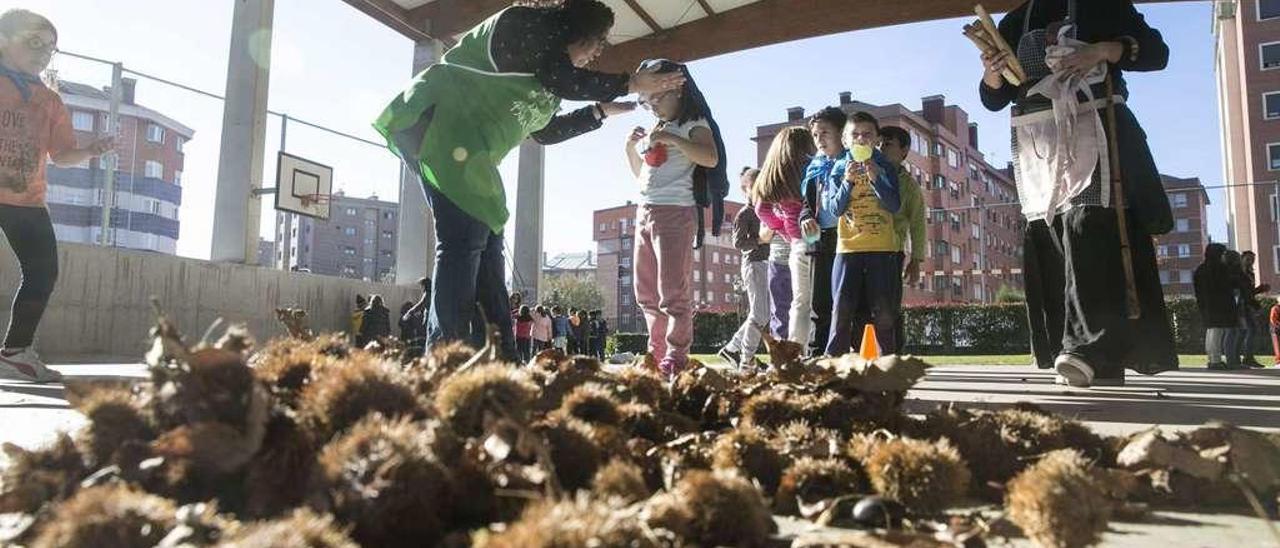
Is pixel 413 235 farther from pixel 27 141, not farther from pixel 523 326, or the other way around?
pixel 27 141

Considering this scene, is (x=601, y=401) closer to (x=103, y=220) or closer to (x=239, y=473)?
(x=239, y=473)

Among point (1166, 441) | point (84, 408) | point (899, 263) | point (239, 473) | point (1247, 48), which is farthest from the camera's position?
point (1247, 48)

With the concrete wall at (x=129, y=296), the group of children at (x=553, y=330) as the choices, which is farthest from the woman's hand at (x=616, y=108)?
the group of children at (x=553, y=330)

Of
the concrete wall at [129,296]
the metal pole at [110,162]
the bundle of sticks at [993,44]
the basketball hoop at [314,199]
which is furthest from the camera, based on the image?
the basketball hoop at [314,199]

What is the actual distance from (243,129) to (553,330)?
1011 cm

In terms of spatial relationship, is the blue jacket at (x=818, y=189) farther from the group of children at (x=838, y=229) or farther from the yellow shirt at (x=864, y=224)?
the yellow shirt at (x=864, y=224)

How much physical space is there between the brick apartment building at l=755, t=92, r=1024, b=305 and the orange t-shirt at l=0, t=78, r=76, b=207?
57795mm

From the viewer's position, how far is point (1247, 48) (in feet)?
161

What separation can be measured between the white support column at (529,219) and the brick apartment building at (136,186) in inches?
1564

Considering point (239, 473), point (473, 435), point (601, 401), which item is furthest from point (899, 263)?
point (239, 473)

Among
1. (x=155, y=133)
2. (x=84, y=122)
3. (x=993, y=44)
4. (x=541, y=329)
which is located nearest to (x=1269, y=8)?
(x=541, y=329)

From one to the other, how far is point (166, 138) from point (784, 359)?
7876cm

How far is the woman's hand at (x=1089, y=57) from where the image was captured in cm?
375

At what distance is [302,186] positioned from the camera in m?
17.4
